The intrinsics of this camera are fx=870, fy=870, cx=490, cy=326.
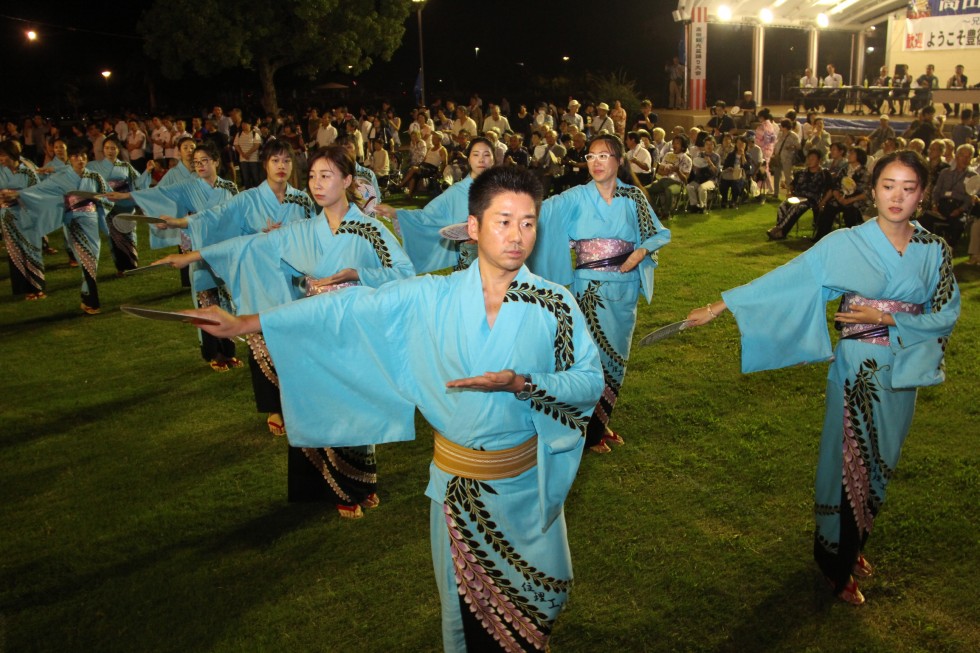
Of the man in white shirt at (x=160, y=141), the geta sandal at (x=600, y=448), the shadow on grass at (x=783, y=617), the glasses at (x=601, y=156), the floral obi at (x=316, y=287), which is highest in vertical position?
the man in white shirt at (x=160, y=141)

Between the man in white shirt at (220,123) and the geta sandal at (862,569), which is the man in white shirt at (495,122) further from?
the geta sandal at (862,569)

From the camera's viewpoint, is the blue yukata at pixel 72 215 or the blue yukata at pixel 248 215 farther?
the blue yukata at pixel 72 215

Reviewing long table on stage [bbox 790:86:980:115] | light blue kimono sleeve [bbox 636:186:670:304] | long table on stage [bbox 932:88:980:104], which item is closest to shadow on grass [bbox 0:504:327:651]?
light blue kimono sleeve [bbox 636:186:670:304]

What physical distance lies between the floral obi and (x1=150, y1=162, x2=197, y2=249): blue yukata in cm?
386

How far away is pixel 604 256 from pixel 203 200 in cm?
421

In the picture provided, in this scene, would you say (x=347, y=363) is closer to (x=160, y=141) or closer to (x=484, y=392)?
(x=484, y=392)

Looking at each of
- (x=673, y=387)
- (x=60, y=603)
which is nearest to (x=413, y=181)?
(x=673, y=387)

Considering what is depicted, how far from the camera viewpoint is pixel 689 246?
38.6 ft

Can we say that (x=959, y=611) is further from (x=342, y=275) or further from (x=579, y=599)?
(x=342, y=275)

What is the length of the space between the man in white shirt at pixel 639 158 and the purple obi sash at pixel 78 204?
8.19 m

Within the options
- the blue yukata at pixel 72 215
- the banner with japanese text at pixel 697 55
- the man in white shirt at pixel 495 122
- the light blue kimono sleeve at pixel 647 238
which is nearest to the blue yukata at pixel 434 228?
the light blue kimono sleeve at pixel 647 238

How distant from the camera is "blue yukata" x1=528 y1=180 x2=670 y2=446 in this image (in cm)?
550

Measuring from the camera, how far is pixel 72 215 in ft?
31.0

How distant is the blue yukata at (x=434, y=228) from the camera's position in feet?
21.2
